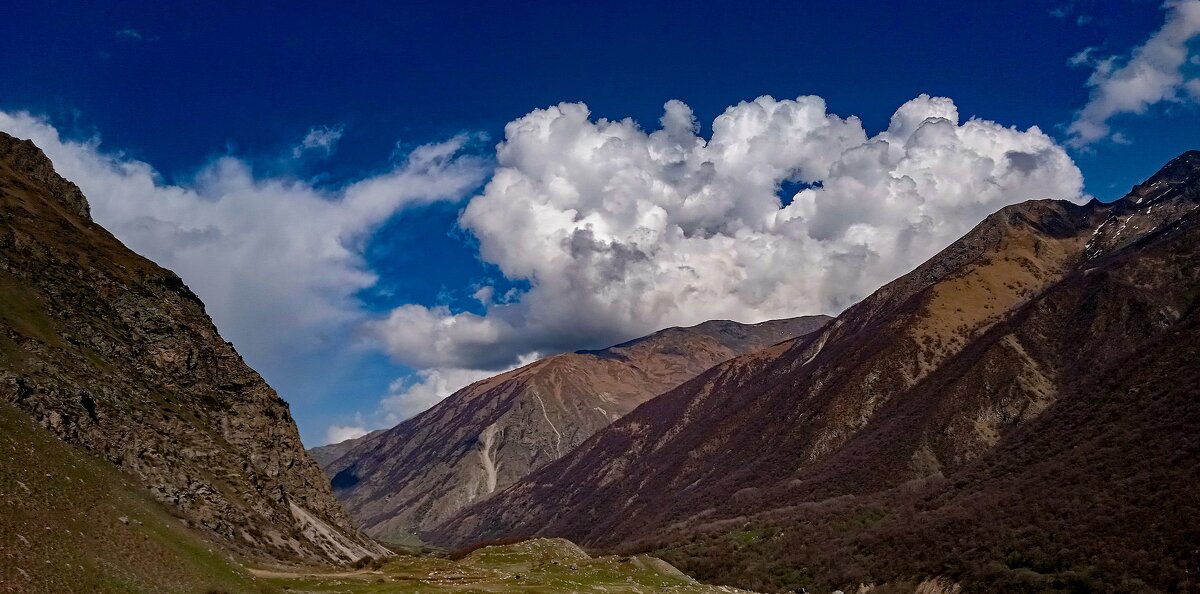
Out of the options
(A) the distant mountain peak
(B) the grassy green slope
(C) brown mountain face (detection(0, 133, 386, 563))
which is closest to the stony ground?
(B) the grassy green slope

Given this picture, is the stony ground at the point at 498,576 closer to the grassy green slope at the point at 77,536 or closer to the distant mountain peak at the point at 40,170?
the grassy green slope at the point at 77,536

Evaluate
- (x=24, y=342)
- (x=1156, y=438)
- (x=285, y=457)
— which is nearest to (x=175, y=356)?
(x=285, y=457)

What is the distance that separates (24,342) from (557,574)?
62260mm

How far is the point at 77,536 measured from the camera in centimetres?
3822

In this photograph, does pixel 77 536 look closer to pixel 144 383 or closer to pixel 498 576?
pixel 498 576

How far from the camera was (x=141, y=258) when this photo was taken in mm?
125688

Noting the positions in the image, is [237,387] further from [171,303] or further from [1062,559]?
[1062,559]

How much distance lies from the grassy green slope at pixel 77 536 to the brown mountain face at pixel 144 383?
86.6 ft

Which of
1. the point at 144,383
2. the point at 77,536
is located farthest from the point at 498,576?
the point at 144,383

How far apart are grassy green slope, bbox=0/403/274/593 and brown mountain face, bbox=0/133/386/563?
26.4 meters

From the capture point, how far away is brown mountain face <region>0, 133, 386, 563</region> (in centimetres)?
7638

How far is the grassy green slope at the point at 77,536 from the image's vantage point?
33.8 metres

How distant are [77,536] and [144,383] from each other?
6482cm

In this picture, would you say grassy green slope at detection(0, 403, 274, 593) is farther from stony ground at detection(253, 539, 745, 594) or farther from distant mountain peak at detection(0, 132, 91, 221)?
distant mountain peak at detection(0, 132, 91, 221)
